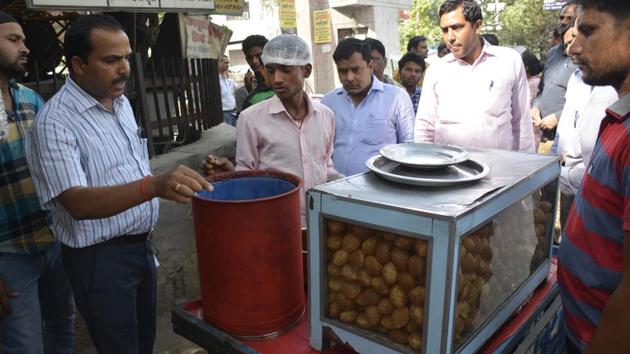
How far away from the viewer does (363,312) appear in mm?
1315

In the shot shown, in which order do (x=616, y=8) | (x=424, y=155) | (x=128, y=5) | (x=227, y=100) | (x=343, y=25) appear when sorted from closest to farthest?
(x=616, y=8), (x=424, y=155), (x=128, y=5), (x=227, y=100), (x=343, y=25)

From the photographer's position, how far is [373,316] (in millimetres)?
1271

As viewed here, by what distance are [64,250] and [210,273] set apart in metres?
0.85

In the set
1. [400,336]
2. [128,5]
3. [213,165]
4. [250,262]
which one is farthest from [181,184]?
[128,5]

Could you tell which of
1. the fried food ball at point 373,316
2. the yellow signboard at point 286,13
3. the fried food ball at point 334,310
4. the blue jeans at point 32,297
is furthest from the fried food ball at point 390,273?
the yellow signboard at point 286,13

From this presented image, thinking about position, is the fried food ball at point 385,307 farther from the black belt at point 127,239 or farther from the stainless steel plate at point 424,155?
the black belt at point 127,239

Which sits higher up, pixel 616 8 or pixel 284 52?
pixel 616 8

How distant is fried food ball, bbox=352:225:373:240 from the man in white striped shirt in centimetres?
73

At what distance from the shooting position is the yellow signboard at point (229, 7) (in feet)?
13.6

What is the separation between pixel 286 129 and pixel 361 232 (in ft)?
3.76

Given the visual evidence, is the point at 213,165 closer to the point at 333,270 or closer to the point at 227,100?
the point at 333,270

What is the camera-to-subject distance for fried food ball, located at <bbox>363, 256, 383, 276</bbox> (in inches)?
48.9

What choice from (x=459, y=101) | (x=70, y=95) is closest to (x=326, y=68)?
(x=459, y=101)

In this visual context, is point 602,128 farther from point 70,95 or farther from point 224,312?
point 70,95
